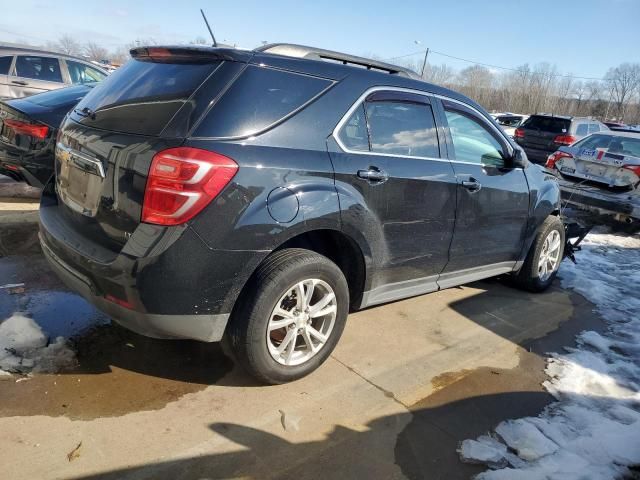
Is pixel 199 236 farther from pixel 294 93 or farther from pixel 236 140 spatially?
pixel 294 93

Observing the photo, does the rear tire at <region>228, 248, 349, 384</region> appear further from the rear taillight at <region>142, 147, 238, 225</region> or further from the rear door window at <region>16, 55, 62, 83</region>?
the rear door window at <region>16, 55, 62, 83</region>

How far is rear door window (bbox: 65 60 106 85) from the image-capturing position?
350 inches

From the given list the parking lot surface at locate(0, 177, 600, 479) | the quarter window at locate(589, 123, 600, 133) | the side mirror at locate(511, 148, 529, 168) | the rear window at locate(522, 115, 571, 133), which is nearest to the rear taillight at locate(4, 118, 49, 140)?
the parking lot surface at locate(0, 177, 600, 479)

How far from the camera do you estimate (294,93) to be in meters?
2.74

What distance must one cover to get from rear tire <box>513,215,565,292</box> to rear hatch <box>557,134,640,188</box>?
3.15 meters

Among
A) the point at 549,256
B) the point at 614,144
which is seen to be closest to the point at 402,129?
the point at 549,256

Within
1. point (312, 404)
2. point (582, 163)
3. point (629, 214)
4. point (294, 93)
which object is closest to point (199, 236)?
point (294, 93)

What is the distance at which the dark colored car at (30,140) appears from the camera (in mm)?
4984

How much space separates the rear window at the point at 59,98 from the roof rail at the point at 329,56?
11.3 ft

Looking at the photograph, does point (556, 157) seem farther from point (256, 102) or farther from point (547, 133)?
point (256, 102)

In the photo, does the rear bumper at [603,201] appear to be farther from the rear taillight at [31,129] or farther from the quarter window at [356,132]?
the rear taillight at [31,129]

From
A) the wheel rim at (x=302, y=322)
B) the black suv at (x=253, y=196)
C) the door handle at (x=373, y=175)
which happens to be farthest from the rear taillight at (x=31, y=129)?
the door handle at (x=373, y=175)

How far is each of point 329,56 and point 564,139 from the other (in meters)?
12.5

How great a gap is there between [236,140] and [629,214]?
6.74 meters
